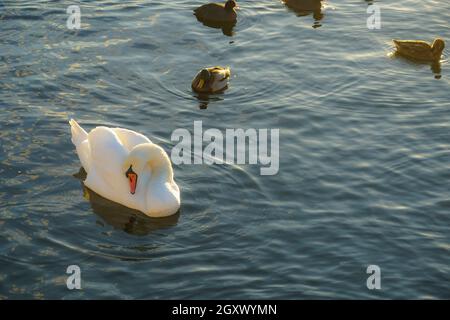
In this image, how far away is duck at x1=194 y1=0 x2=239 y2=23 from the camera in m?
27.1

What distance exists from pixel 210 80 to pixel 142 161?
16.5 ft

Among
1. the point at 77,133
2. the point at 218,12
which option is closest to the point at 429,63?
the point at 218,12

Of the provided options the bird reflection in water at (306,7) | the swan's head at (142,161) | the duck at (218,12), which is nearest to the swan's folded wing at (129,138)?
the swan's head at (142,161)

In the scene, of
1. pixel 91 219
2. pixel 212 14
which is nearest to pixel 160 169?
pixel 91 219

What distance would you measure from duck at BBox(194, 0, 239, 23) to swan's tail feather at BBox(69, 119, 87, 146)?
28.0ft

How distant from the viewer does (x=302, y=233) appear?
679 inches

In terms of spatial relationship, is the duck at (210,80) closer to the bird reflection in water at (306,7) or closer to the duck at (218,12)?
the duck at (218,12)

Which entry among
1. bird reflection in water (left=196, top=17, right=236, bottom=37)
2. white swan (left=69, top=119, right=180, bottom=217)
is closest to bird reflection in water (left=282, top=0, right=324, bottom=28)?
bird reflection in water (left=196, top=17, right=236, bottom=37)

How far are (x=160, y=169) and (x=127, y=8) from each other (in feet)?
34.5

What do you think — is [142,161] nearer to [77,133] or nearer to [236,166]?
[77,133]

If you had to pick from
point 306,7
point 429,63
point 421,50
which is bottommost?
point 429,63

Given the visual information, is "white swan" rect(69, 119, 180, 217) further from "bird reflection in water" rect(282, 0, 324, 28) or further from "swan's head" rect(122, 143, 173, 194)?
"bird reflection in water" rect(282, 0, 324, 28)

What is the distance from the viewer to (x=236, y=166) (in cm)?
1939

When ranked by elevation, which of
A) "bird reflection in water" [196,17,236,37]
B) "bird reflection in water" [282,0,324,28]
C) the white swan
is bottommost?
the white swan
